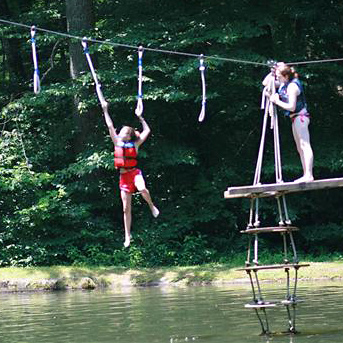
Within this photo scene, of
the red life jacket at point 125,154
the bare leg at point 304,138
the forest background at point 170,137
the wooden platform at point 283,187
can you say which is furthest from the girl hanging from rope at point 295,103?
the forest background at point 170,137

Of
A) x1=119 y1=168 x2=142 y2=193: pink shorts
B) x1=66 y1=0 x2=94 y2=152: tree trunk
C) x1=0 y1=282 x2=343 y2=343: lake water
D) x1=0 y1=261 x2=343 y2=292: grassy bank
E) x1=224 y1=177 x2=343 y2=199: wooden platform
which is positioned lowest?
x1=0 y1=261 x2=343 y2=292: grassy bank

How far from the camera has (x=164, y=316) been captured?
707 inches

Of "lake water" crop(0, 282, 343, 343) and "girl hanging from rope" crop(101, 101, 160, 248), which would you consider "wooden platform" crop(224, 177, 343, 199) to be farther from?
"lake water" crop(0, 282, 343, 343)

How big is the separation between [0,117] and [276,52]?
8448 mm

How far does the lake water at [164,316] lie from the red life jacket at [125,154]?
266cm

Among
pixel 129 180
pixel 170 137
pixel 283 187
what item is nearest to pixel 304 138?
pixel 283 187

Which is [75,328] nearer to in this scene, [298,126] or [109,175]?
[298,126]

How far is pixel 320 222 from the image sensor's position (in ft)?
98.7

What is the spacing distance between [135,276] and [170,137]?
21.2 ft

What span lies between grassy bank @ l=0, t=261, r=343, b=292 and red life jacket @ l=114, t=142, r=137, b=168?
930cm

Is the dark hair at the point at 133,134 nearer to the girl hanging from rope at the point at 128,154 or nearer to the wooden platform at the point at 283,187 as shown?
the girl hanging from rope at the point at 128,154

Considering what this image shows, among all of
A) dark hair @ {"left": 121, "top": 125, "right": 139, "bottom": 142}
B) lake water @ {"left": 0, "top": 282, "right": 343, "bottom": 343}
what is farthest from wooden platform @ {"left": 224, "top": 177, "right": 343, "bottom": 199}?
lake water @ {"left": 0, "top": 282, "right": 343, "bottom": 343}

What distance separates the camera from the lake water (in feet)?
50.2

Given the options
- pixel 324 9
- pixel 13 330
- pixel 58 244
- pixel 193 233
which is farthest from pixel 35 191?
pixel 13 330
